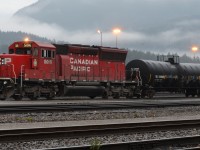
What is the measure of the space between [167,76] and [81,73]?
35.2 ft

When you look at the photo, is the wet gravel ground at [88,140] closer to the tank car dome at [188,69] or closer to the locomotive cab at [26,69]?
the locomotive cab at [26,69]

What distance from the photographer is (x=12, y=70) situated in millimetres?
29219

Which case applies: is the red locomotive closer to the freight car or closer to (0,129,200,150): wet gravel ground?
the freight car

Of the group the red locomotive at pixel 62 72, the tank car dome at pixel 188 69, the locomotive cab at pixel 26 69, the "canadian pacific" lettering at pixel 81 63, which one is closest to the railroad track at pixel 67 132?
the locomotive cab at pixel 26 69

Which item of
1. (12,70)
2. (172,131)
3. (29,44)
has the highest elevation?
(29,44)

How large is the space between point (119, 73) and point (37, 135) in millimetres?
27154

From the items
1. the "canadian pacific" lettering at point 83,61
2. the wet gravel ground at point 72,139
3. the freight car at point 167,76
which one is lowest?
the wet gravel ground at point 72,139

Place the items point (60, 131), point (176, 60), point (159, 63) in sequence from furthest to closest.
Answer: point (176, 60)
point (159, 63)
point (60, 131)

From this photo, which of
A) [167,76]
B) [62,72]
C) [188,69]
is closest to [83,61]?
[62,72]

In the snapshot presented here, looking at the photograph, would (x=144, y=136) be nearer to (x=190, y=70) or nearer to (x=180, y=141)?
(x=180, y=141)

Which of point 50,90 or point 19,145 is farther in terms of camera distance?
point 50,90

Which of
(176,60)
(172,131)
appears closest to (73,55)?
(176,60)

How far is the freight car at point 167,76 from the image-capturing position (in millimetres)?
38656

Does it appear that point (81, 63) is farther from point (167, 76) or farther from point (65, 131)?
point (65, 131)
